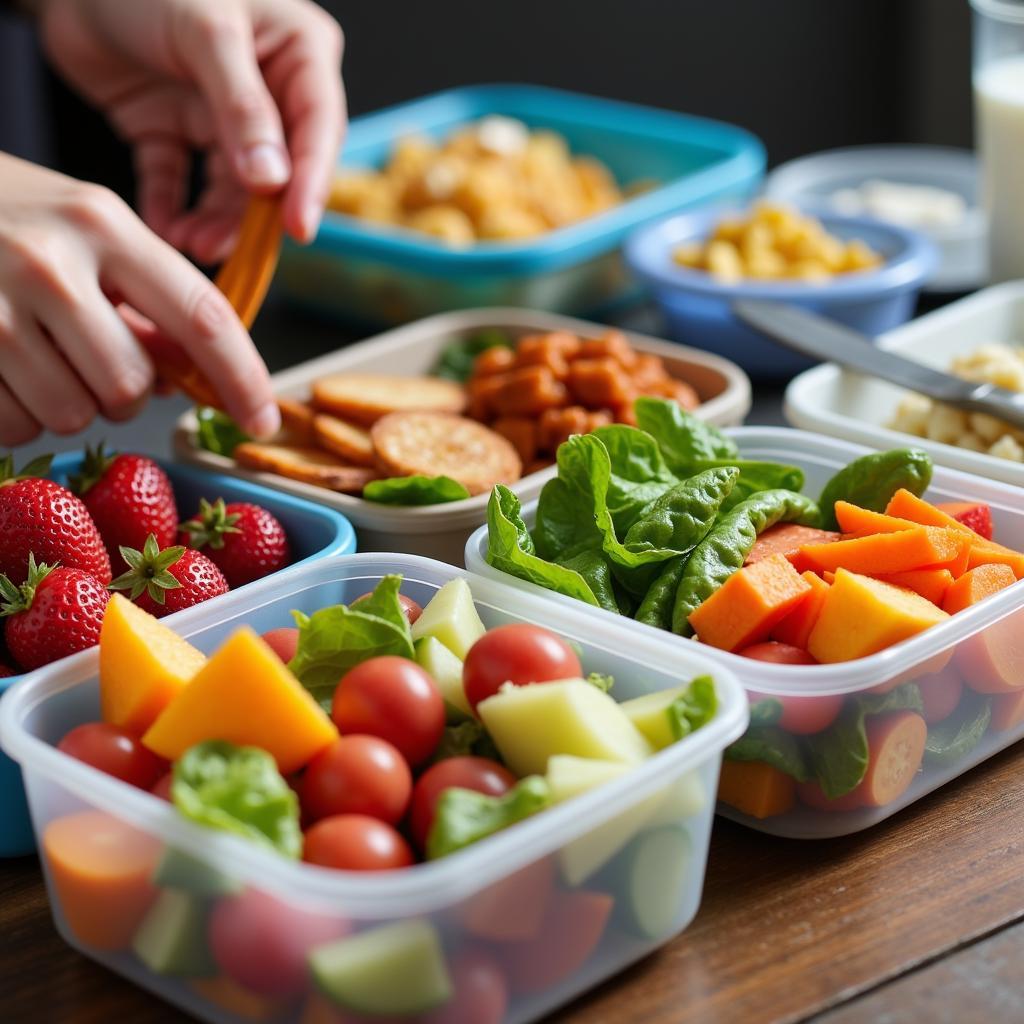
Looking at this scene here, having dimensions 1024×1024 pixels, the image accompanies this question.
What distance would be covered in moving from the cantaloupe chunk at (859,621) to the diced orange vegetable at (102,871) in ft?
1.51

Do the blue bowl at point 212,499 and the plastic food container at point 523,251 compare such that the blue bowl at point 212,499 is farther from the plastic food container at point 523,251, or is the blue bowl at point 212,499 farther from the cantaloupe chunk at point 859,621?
the plastic food container at point 523,251

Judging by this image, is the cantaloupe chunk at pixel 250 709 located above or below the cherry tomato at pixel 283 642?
above

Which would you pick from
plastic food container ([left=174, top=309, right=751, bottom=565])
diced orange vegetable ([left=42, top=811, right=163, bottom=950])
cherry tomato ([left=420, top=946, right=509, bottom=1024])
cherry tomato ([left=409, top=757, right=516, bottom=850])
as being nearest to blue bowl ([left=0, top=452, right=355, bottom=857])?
plastic food container ([left=174, top=309, right=751, bottom=565])

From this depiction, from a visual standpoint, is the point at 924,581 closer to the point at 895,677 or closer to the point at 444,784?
the point at 895,677

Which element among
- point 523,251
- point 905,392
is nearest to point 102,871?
point 905,392

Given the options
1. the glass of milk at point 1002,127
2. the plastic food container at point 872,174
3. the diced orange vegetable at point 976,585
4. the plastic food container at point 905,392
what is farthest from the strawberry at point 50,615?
the plastic food container at point 872,174

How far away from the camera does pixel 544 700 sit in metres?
0.89

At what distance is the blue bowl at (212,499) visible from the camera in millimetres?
1021

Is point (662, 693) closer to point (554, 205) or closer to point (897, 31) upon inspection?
point (554, 205)

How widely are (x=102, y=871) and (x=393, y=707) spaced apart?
0.60ft

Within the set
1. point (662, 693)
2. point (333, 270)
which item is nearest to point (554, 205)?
point (333, 270)

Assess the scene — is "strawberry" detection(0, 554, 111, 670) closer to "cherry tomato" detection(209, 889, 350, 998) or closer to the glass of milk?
"cherry tomato" detection(209, 889, 350, 998)

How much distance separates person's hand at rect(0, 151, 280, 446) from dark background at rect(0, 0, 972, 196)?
155 cm

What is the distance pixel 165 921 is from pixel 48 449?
99cm
